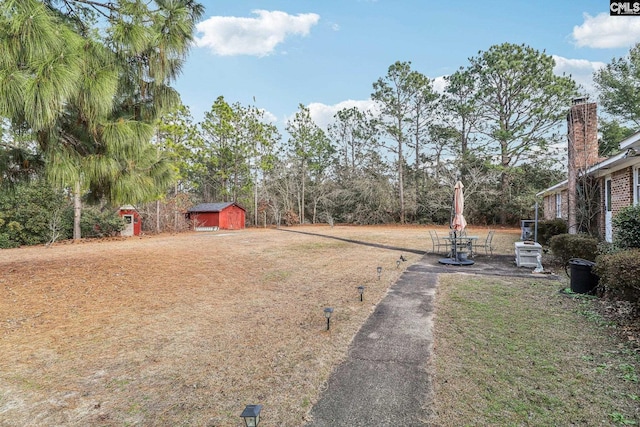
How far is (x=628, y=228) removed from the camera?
607 centimetres

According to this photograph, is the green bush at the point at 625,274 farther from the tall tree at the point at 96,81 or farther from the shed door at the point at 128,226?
the shed door at the point at 128,226

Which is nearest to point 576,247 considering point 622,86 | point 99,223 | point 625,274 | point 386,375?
point 625,274

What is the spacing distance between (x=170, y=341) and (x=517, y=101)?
2716cm

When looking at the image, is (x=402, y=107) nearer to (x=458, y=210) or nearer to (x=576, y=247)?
(x=458, y=210)

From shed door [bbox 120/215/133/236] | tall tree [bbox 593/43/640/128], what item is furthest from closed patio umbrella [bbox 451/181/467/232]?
tall tree [bbox 593/43/640/128]

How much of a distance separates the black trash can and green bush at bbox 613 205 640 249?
1495mm

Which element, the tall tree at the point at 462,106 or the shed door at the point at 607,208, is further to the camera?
the tall tree at the point at 462,106

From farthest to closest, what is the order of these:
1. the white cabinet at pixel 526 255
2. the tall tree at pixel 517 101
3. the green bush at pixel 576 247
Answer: the tall tree at pixel 517 101, the white cabinet at pixel 526 255, the green bush at pixel 576 247

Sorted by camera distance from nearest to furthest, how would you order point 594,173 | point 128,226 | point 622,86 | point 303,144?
point 594,173
point 128,226
point 622,86
point 303,144

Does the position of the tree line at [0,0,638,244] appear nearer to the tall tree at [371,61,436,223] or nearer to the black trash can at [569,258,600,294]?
the tall tree at [371,61,436,223]

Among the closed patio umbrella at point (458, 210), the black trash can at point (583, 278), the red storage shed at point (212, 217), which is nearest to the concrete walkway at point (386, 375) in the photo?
the black trash can at point (583, 278)

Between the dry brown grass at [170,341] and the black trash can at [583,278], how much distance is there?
3.31 meters

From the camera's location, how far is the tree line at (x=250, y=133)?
4.45m

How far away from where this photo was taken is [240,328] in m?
4.17
